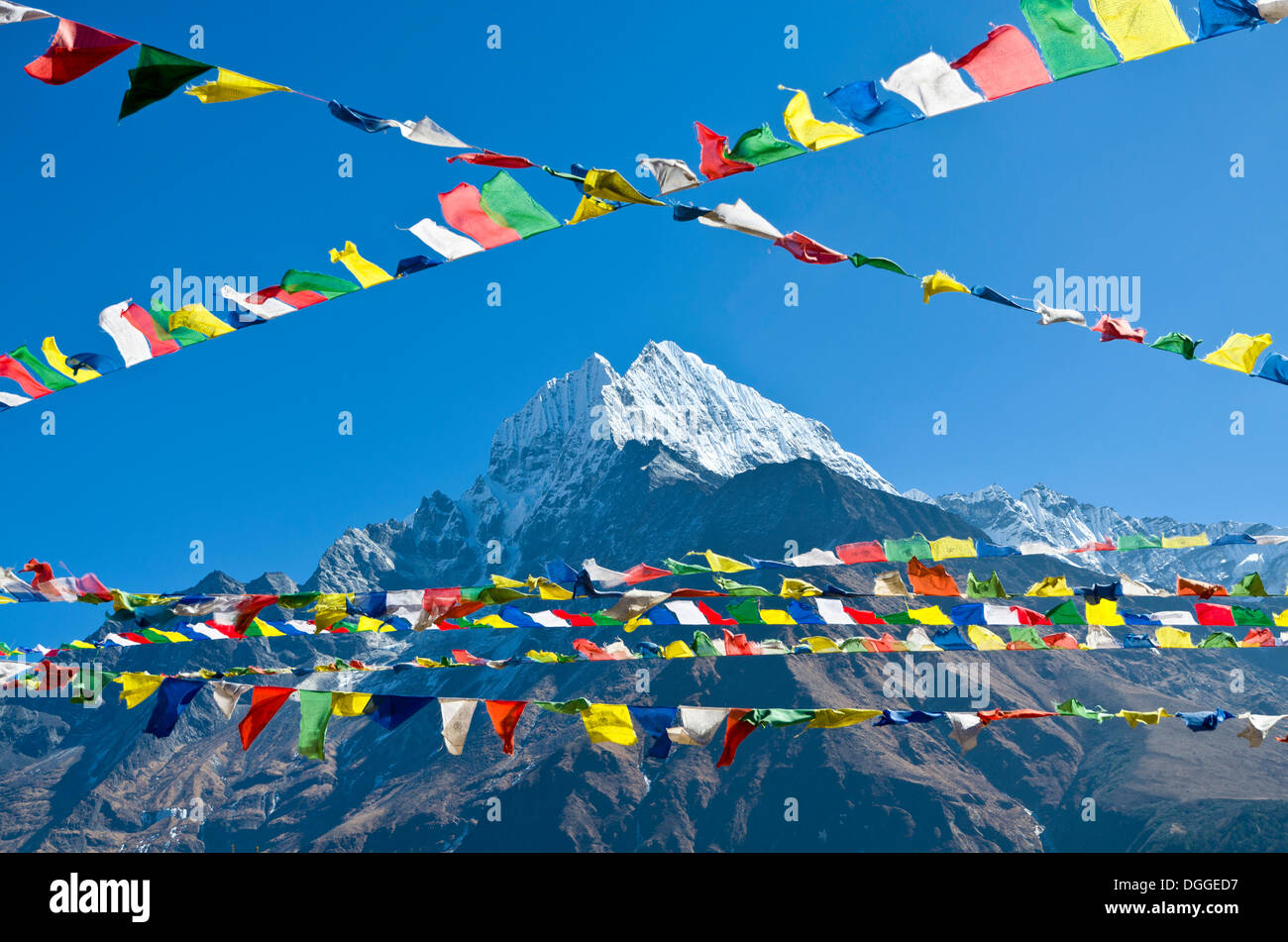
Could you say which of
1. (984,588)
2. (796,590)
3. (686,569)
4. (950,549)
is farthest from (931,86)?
(950,549)

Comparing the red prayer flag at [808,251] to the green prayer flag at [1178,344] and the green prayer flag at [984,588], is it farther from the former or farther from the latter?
the green prayer flag at [984,588]

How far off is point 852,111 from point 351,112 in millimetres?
3606

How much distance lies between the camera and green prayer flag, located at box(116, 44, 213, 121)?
7582 mm

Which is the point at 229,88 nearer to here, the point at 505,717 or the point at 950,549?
the point at 505,717

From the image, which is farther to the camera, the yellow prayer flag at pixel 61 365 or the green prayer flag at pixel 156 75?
the yellow prayer flag at pixel 61 365

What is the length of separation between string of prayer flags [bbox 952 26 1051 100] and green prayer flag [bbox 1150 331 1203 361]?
339 centimetres

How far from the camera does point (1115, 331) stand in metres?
10.1

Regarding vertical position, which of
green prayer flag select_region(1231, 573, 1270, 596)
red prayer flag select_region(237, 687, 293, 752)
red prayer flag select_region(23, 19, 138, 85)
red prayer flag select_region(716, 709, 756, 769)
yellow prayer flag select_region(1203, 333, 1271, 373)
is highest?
red prayer flag select_region(23, 19, 138, 85)

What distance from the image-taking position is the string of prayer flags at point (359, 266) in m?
9.31

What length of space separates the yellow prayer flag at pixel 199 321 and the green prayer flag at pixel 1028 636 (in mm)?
11663

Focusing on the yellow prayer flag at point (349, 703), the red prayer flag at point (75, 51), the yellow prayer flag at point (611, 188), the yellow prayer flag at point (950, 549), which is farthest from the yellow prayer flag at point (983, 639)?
the red prayer flag at point (75, 51)

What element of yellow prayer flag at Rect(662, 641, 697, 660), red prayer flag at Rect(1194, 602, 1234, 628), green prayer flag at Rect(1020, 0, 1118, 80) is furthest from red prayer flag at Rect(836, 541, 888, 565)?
green prayer flag at Rect(1020, 0, 1118, 80)

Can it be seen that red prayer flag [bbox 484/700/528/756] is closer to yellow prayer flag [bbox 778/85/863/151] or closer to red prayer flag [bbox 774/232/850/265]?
red prayer flag [bbox 774/232/850/265]
